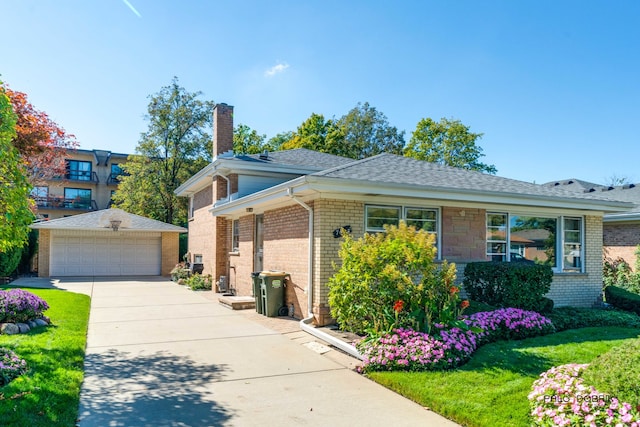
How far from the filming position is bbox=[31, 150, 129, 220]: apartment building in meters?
40.2

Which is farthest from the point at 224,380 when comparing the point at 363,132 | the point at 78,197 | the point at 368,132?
the point at 78,197

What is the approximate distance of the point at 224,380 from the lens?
19.7 feet

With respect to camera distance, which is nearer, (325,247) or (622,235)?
(325,247)

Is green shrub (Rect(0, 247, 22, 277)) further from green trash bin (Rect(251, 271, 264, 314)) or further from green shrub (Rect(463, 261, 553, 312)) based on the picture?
green shrub (Rect(463, 261, 553, 312))

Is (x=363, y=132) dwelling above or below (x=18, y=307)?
above

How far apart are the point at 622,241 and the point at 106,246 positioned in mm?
23377

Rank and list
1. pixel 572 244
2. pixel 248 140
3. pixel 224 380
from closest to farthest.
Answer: pixel 224 380 < pixel 572 244 < pixel 248 140

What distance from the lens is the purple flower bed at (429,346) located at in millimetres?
6254

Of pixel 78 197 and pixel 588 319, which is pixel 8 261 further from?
pixel 78 197

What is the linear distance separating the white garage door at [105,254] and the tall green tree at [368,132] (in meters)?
20.6

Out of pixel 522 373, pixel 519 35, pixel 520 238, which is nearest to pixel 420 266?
pixel 522 373

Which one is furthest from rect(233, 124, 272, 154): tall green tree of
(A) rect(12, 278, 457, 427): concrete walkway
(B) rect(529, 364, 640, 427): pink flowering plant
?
(B) rect(529, 364, 640, 427): pink flowering plant

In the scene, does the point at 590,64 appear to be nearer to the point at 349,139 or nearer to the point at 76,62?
the point at 76,62

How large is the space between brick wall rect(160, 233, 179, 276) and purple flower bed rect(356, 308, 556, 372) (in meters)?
19.3
